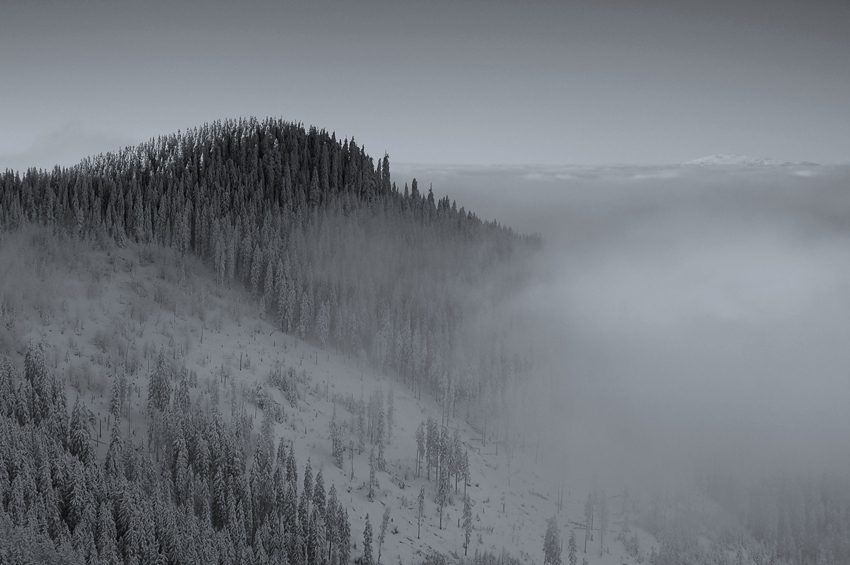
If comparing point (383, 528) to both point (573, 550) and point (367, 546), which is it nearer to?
point (367, 546)

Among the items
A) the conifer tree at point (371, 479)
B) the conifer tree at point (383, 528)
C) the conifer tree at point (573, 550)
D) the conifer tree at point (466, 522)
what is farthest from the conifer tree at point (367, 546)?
the conifer tree at point (573, 550)

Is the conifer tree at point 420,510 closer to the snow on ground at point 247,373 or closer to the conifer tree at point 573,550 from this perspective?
the snow on ground at point 247,373

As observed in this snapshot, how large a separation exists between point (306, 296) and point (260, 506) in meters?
68.8

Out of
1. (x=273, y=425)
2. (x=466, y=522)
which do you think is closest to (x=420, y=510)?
(x=466, y=522)

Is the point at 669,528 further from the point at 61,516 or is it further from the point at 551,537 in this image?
the point at 61,516

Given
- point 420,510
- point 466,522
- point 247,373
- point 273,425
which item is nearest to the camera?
point 466,522

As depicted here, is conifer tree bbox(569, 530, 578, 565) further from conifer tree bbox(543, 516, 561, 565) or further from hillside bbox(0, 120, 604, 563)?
hillside bbox(0, 120, 604, 563)

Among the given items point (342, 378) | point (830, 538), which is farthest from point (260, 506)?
point (830, 538)

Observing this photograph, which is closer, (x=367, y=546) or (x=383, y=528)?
(x=367, y=546)

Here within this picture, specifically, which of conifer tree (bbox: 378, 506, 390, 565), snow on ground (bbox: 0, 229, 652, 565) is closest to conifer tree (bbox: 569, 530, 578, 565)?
snow on ground (bbox: 0, 229, 652, 565)

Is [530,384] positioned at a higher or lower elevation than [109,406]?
lower

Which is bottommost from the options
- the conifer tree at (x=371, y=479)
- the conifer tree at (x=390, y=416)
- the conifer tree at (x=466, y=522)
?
the conifer tree at (x=466, y=522)

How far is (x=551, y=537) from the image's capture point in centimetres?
12269

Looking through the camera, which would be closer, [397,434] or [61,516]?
[61,516]
